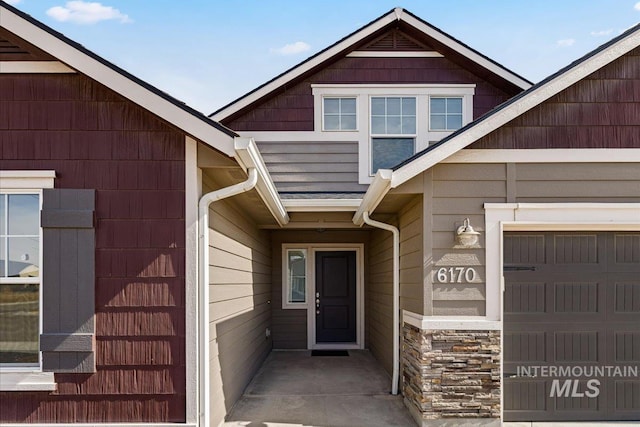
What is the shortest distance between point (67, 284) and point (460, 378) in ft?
11.6

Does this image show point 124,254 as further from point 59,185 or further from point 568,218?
point 568,218

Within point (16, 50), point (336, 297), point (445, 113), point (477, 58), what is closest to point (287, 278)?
point (336, 297)

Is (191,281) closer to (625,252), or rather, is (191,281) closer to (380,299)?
(625,252)

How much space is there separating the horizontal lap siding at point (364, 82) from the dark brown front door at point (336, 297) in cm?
307

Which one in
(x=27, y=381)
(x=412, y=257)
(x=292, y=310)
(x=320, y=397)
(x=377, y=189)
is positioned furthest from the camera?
(x=292, y=310)

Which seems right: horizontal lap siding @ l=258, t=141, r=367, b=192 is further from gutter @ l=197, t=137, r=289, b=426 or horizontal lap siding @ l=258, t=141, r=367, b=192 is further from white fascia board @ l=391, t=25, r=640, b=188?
gutter @ l=197, t=137, r=289, b=426

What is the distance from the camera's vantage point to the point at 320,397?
592cm

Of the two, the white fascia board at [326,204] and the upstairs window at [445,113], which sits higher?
the upstairs window at [445,113]

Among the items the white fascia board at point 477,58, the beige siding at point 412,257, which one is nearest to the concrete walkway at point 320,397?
the beige siding at point 412,257

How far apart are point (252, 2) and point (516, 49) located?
463cm

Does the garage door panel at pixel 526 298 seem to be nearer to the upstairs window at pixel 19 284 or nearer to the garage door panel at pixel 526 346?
the garage door panel at pixel 526 346

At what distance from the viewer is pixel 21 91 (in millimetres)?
4250

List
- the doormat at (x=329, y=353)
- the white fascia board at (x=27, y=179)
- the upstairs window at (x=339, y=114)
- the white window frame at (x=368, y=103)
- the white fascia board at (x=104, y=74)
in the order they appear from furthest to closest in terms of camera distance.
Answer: the doormat at (x=329, y=353)
the upstairs window at (x=339, y=114)
the white window frame at (x=368, y=103)
the white fascia board at (x=27, y=179)
the white fascia board at (x=104, y=74)

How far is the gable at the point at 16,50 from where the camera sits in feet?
13.9
